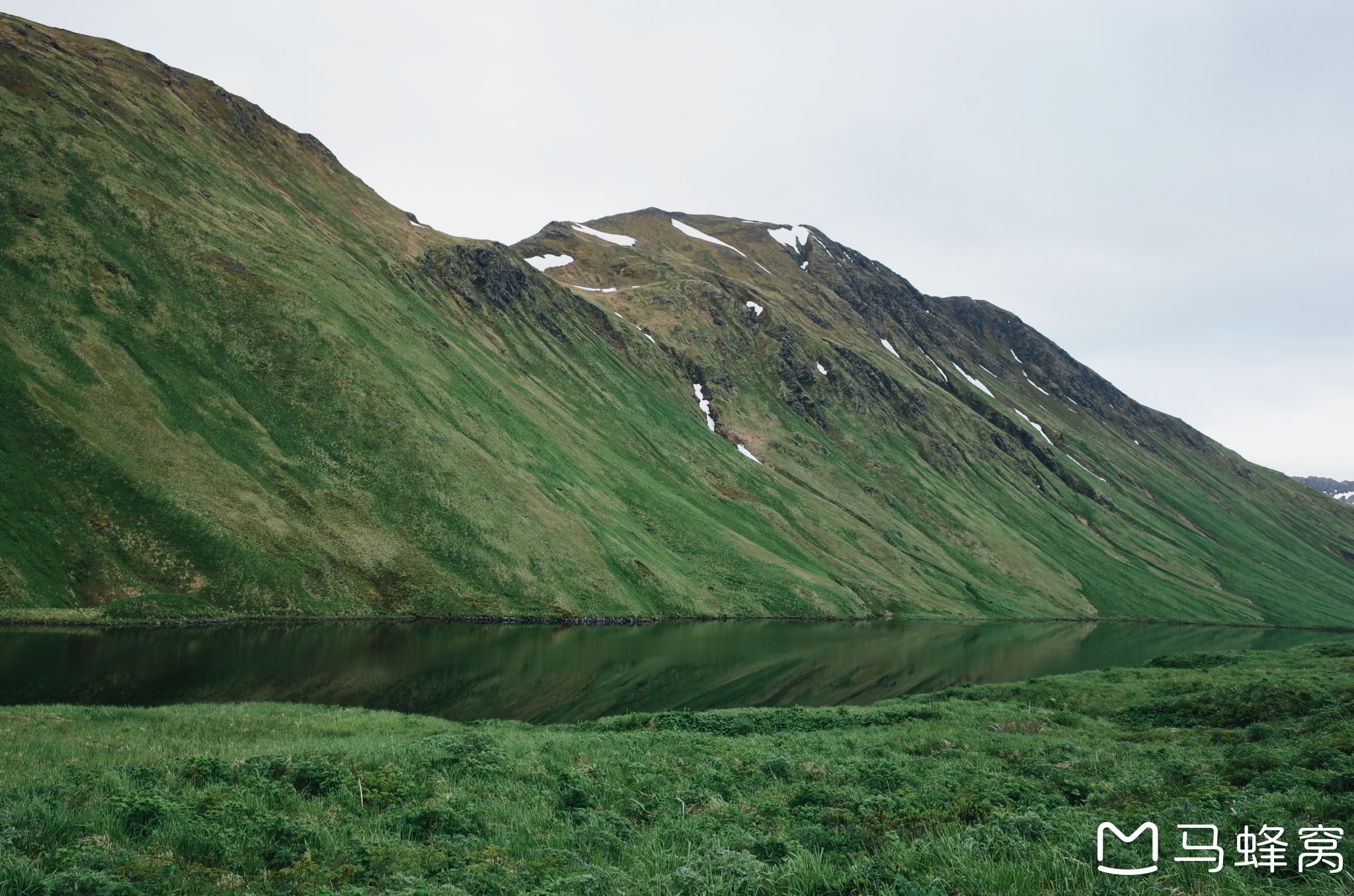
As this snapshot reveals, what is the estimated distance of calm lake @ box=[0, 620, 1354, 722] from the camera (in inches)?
1401

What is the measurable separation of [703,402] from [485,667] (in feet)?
489

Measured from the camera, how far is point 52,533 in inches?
2050

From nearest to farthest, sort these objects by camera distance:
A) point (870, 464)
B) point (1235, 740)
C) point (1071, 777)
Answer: point (1071, 777) → point (1235, 740) → point (870, 464)

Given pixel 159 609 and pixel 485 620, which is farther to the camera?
pixel 485 620

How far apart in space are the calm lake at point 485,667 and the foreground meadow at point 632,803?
9.80 m

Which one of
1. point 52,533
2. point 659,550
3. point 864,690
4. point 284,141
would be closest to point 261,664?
point 52,533

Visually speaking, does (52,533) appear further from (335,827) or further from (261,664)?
(335,827)

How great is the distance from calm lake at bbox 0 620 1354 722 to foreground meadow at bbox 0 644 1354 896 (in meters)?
9.80

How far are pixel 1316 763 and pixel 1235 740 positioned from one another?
7.69 m

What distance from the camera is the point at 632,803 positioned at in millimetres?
15406

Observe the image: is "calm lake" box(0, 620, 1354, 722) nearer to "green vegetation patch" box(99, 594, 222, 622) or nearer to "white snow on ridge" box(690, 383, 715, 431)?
"green vegetation patch" box(99, 594, 222, 622)

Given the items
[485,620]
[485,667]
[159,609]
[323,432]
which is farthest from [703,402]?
[159,609]

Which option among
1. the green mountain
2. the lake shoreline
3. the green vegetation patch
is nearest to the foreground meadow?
the lake shoreline

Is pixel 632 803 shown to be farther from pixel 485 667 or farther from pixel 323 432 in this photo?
pixel 323 432
